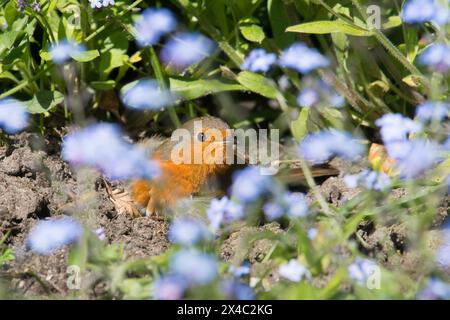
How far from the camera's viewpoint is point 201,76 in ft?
16.6

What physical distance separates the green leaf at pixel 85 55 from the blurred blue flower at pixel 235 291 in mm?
1828

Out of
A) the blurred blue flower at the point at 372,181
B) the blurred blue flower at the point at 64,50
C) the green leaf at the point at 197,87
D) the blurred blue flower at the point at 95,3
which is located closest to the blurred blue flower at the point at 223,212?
the blurred blue flower at the point at 372,181

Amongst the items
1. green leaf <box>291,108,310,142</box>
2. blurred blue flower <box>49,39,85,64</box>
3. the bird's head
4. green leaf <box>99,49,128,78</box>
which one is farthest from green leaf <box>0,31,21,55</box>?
green leaf <box>291,108,310,142</box>

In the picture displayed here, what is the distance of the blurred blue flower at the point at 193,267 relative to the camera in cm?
271

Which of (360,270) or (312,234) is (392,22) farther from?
(360,270)

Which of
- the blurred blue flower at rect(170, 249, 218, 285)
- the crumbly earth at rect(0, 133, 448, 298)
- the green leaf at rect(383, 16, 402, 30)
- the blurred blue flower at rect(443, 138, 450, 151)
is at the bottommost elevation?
the crumbly earth at rect(0, 133, 448, 298)

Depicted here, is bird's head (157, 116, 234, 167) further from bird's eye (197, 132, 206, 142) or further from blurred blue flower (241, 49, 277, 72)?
blurred blue flower (241, 49, 277, 72)

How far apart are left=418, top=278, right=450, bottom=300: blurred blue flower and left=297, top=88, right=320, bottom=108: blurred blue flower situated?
1857mm

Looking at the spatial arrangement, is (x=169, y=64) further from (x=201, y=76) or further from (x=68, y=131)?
(x=68, y=131)

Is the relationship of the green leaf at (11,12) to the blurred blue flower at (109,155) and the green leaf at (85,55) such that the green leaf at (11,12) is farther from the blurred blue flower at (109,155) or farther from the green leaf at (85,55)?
the blurred blue flower at (109,155)

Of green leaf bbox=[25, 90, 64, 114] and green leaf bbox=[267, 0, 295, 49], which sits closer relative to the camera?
green leaf bbox=[25, 90, 64, 114]

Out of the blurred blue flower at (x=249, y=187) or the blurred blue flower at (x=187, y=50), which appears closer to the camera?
the blurred blue flower at (x=249, y=187)

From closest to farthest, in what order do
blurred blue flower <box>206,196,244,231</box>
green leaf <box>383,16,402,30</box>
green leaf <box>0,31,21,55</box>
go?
blurred blue flower <box>206,196,244,231</box> < green leaf <box>0,31,21,55</box> < green leaf <box>383,16,402,30</box>

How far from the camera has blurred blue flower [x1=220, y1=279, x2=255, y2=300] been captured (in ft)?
9.47
